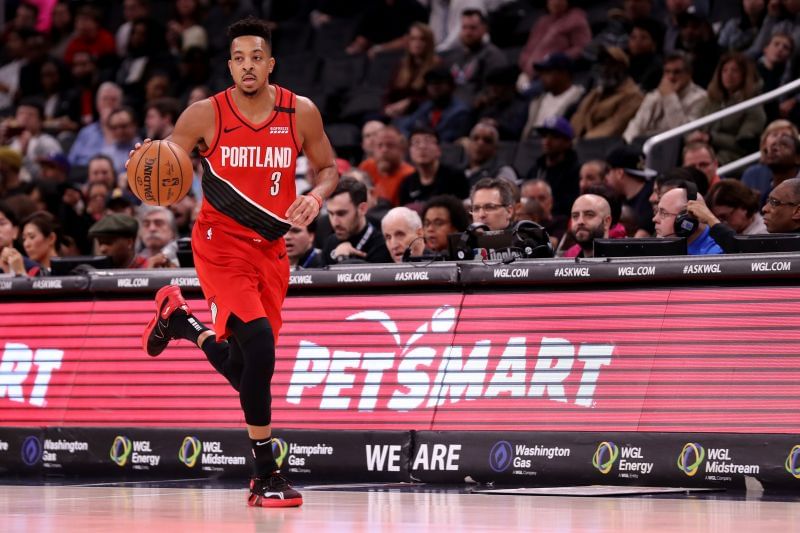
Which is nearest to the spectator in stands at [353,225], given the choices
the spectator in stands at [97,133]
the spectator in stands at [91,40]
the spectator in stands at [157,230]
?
the spectator in stands at [157,230]

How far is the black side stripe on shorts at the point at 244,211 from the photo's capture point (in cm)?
827

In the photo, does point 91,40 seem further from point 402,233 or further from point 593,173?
point 402,233

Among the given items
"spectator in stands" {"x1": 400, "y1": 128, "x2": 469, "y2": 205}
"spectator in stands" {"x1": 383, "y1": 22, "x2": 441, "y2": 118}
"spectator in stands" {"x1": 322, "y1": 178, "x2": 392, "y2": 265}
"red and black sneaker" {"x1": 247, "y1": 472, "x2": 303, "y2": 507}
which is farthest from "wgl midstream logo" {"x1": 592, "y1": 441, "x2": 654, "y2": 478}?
"spectator in stands" {"x1": 383, "y1": 22, "x2": 441, "y2": 118}

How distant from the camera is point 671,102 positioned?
→ 14906 mm

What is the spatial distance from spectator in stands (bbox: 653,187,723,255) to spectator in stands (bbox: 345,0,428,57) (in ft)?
32.8

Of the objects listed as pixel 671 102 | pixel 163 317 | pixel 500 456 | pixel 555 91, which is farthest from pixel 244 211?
pixel 555 91

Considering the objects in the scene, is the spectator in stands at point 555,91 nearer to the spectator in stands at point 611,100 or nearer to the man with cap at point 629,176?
the spectator in stands at point 611,100

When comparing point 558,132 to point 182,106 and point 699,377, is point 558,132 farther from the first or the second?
point 182,106

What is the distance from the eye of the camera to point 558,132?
1413cm

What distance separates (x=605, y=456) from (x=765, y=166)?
5.24m

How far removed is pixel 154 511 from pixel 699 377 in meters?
3.29

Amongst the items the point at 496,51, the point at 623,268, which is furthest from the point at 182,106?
the point at 623,268

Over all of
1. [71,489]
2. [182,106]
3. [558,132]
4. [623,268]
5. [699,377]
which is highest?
[182,106]

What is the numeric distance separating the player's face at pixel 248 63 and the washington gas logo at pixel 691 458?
323 cm
